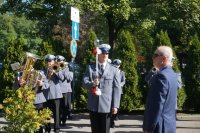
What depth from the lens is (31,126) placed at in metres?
7.95

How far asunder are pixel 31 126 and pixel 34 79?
160 cm

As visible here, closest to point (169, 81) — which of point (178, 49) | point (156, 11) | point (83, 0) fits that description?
point (83, 0)

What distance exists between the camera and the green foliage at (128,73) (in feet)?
56.1

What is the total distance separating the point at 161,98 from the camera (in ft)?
18.3

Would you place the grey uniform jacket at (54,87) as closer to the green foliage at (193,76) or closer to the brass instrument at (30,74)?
the brass instrument at (30,74)

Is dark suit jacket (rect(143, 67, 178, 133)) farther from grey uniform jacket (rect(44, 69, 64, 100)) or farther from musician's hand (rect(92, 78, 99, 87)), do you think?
grey uniform jacket (rect(44, 69, 64, 100))

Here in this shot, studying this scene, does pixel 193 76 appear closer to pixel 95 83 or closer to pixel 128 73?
pixel 128 73

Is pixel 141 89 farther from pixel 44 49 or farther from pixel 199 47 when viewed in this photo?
pixel 44 49

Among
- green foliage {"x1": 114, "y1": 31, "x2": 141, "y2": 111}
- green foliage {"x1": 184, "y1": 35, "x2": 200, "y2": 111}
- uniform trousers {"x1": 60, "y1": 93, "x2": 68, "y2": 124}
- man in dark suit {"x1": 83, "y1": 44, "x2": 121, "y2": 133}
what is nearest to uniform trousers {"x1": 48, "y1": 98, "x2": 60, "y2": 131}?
uniform trousers {"x1": 60, "y1": 93, "x2": 68, "y2": 124}

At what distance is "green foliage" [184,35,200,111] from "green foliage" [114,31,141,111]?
6.88 ft

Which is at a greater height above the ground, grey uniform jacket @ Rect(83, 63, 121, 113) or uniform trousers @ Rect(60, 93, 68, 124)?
grey uniform jacket @ Rect(83, 63, 121, 113)

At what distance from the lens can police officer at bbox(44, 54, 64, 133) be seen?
434 inches

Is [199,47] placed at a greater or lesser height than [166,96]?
greater

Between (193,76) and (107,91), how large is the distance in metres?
10.6
